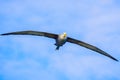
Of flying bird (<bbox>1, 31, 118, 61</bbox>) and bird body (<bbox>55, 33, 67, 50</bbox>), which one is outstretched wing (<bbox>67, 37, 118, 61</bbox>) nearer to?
flying bird (<bbox>1, 31, 118, 61</bbox>)

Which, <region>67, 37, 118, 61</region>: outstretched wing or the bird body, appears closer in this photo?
the bird body

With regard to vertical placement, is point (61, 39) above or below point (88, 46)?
below

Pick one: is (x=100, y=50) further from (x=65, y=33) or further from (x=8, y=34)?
(x=8, y=34)

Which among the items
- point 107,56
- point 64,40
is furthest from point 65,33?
point 107,56

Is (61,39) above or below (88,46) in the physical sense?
below

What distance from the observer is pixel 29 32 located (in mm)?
59438

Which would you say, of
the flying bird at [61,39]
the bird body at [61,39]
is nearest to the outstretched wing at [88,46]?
the flying bird at [61,39]

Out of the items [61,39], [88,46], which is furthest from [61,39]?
[88,46]

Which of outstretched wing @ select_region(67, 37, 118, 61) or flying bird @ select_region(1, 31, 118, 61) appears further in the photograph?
outstretched wing @ select_region(67, 37, 118, 61)

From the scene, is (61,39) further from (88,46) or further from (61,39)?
(88,46)

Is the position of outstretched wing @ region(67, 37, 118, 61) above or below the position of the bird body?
above

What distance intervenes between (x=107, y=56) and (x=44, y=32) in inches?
499

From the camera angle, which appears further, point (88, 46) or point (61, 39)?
point (88, 46)

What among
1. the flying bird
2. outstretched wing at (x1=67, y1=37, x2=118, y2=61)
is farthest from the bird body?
outstretched wing at (x1=67, y1=37, x2=118, y2=61)
